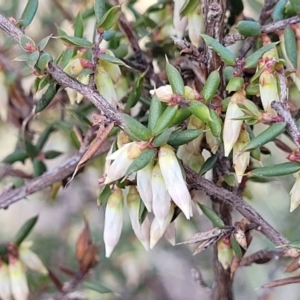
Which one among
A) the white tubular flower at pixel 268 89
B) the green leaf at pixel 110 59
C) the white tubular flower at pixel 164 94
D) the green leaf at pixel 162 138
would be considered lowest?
the white tubular flower at pixel 268 89

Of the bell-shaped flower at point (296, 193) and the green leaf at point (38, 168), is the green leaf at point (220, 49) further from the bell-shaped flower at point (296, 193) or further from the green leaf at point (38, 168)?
the green leaf at point (38, 168)

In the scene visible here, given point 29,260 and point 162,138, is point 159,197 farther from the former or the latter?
point 29,260

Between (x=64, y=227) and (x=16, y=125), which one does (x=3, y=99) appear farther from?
(x=64, y=227)

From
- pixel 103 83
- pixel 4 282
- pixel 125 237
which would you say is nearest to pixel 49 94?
pixel 103 83

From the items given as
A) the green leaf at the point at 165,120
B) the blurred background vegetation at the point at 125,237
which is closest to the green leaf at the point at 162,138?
the green leaf at the point at 165,120

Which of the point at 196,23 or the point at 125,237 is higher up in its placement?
the point at 196,23

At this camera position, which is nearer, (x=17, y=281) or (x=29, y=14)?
(x=29, y=14)
